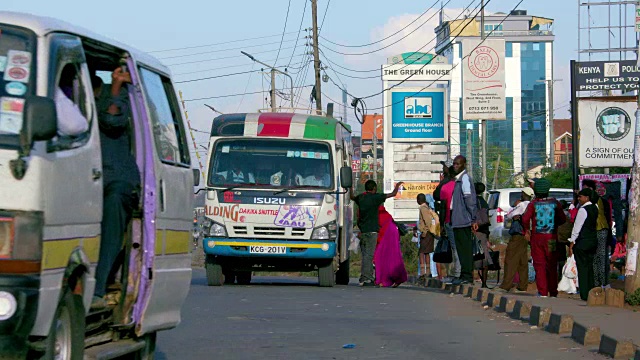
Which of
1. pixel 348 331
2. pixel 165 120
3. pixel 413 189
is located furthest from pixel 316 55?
pixel 165 120

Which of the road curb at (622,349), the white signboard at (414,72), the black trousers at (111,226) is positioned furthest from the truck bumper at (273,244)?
the white signboard at (414,72)

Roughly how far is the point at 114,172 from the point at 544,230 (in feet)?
35.1

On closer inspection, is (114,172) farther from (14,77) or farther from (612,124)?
(612,124)

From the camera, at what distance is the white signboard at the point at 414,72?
231 feet

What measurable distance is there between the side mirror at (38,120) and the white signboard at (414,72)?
6468cm

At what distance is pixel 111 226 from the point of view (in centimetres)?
757

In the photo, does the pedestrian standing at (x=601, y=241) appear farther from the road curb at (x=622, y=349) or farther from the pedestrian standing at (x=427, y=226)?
the road curb at (x=622, y=349)

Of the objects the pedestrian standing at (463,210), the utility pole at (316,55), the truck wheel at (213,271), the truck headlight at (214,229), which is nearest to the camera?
the pedestrian standing at (463,210)

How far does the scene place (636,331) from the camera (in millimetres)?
11375

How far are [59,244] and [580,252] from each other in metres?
12.0

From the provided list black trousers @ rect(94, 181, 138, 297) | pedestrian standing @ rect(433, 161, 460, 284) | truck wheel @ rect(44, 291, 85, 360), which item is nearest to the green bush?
pedestrian standing @ rect(433, 161, 460, 284)

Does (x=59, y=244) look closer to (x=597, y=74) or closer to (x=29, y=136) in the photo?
(x=29, y=136)

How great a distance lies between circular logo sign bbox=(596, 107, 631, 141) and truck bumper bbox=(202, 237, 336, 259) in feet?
27.0

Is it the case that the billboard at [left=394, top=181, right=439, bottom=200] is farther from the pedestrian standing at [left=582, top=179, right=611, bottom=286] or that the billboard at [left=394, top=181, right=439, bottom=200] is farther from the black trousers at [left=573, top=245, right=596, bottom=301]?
the black trousers at [left=573, top=245, right=596, bottom=301]
